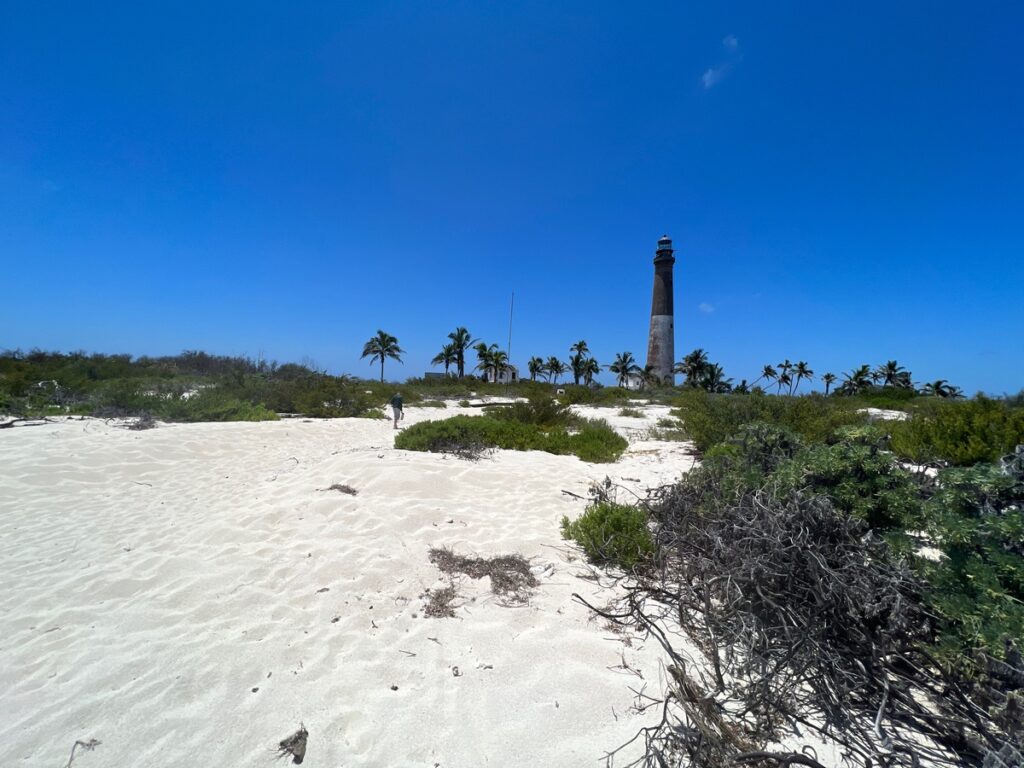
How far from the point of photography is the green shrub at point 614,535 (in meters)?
3.45

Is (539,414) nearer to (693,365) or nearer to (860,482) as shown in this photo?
(860,482)

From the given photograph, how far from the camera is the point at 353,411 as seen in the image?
1493 centimetres

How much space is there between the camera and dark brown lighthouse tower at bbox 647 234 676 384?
30203mm

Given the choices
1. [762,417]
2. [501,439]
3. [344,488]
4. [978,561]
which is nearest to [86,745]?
[344,488]

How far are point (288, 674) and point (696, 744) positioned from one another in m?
2.16

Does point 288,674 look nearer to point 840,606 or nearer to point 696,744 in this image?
point 696,744

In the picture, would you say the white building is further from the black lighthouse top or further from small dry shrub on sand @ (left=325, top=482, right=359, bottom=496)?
small dry shrub on sand @ (left=325, top=482, right=359, bottom=496)

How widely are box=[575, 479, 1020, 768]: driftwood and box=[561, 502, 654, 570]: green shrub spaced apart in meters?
0.50

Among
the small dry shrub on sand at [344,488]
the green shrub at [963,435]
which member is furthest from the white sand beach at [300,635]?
A: the green shrub at [963,435]

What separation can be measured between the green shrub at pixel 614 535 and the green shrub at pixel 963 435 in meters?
4.41

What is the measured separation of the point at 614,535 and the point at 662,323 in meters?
29.3

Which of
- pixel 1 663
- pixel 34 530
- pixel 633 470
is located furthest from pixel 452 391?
pixel 1 663

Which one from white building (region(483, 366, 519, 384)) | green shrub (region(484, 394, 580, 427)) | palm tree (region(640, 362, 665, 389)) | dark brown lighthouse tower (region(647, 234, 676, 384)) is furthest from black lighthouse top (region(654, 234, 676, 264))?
green shrub (region(484, 394, 580, 427))

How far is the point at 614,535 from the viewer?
140 inches
